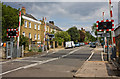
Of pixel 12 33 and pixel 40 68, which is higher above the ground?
pixel 12 33

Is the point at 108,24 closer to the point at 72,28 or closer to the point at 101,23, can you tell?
the point at 101,23

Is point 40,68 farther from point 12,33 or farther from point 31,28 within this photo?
point 31,28

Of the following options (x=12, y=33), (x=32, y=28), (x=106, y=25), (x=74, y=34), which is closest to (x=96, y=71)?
(x=106, y=25)

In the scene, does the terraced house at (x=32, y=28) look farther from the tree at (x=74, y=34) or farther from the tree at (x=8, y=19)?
the tree at (x=74, y=34)

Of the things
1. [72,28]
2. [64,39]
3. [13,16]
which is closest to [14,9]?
[13,16]

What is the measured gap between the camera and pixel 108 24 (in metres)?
11.2

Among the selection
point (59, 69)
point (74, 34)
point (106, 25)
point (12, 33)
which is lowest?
point (59, 69)

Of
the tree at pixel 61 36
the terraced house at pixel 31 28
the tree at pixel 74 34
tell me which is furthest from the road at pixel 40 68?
the tree at pixel 74 34

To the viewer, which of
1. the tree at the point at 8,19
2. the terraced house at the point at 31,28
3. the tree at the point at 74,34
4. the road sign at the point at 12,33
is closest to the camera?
the road sign at the point at 12,33

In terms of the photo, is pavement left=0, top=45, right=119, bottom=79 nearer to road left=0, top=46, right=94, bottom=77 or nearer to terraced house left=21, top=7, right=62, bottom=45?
road left=0, top=46, right=94, bottom=77

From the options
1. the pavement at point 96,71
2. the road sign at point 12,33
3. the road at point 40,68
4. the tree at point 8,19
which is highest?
the tree at point 8,19

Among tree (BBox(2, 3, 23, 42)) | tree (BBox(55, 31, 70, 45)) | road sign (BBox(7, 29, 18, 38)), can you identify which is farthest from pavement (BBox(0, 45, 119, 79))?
tree (BBox(55, 31, 70, 45))

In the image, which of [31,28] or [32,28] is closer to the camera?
[31,28]

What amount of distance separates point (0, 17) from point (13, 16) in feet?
8.09
